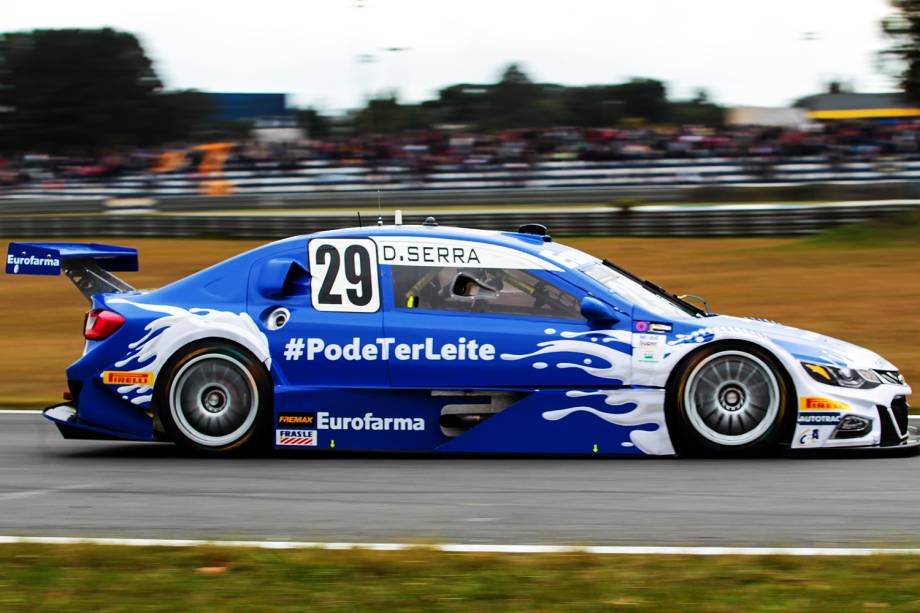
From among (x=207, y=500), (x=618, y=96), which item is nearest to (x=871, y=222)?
(x=207, y=500)

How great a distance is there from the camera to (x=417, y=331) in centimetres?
682

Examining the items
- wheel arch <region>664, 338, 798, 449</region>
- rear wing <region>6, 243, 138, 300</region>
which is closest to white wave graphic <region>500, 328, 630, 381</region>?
wheel arch <region>664, 338, 798, 449</region>

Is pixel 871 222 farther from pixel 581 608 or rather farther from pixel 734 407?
pixel 581 608

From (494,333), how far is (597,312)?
1.82 feet

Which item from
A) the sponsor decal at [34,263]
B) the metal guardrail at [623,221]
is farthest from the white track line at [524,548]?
the metal guardrail at [623,221]

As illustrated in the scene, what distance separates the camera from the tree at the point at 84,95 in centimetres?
8862

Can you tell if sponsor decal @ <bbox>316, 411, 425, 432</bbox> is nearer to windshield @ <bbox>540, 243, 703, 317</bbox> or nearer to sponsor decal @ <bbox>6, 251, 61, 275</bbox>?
windshield @ <bbox>540, 243, 703, 317</bbox>

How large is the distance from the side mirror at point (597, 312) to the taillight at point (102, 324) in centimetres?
259

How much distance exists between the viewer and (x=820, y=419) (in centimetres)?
652

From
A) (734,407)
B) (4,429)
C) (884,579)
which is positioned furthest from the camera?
(4,429)

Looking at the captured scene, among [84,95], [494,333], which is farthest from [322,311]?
[84,95]

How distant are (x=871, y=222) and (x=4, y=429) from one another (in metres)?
19.1

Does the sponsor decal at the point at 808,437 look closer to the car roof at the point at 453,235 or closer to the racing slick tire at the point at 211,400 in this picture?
the car roof at the point at 453,235

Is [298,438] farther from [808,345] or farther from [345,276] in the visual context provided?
[808,345]
